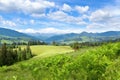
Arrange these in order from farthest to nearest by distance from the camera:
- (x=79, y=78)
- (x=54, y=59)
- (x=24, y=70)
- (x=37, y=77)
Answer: (x=24, y=70), (x=54, y=59), (x=37, y=77), (x=79, y=78)

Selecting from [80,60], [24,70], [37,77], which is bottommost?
[24,70]

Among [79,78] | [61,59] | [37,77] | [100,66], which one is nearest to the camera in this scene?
[79,78]

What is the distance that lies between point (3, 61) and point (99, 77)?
129775mm

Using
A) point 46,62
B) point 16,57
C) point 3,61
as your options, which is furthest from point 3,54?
point 46,62

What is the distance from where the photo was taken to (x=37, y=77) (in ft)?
31.2

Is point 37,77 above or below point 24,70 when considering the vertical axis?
above

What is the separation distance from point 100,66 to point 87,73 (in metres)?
0.79

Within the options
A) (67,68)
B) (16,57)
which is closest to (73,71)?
(67,68)

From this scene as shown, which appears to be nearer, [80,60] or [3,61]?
[80,60]

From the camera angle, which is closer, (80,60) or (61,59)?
(80,60)

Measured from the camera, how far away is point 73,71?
27.4 feet

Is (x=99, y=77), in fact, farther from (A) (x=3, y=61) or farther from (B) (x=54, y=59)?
(A) (x=3, y=61)

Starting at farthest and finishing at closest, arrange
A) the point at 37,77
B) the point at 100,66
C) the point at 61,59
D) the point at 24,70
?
the point at 24,70, the point at 61,59, the point at 37,77, the point at 100,66

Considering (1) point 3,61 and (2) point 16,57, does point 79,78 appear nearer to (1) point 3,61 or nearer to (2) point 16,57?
(1) point 3,61
